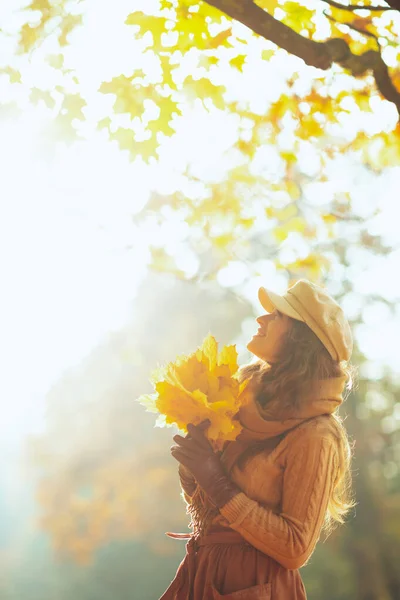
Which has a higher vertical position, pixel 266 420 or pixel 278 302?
pixel 278 302

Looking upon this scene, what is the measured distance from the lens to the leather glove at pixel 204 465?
2.07 metres

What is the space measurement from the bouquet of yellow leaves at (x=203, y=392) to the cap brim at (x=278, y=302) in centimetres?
23

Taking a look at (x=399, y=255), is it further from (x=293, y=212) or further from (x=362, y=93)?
(x=362, y=93)

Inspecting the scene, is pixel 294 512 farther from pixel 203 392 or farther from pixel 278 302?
pixel 278 302

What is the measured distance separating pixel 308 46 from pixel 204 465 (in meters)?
1.48

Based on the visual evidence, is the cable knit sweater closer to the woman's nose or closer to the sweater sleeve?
the sweater sleeve

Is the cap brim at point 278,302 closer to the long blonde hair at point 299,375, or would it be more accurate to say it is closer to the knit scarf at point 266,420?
the long blonde hair at point 299,375

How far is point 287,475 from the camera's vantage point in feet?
6.87

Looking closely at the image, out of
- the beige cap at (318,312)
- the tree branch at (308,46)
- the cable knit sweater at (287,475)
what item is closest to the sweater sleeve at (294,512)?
the cable knit sweater at (287,475)

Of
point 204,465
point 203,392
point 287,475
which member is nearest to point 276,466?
point 287,475

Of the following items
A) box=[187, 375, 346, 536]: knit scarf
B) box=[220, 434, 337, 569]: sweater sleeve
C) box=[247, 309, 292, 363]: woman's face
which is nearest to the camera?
box=[220, 434, 337, 569]: sweater sleeve

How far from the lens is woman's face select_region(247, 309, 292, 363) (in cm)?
231

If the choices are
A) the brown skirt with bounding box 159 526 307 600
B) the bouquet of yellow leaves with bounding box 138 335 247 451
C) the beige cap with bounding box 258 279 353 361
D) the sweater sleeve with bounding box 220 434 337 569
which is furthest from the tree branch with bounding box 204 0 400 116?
the brown skirt with bounding box 159 526 307 600

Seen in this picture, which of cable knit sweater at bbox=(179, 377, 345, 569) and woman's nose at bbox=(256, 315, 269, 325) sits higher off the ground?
woman's nose at bbox=(256, 315, 269, 325)
